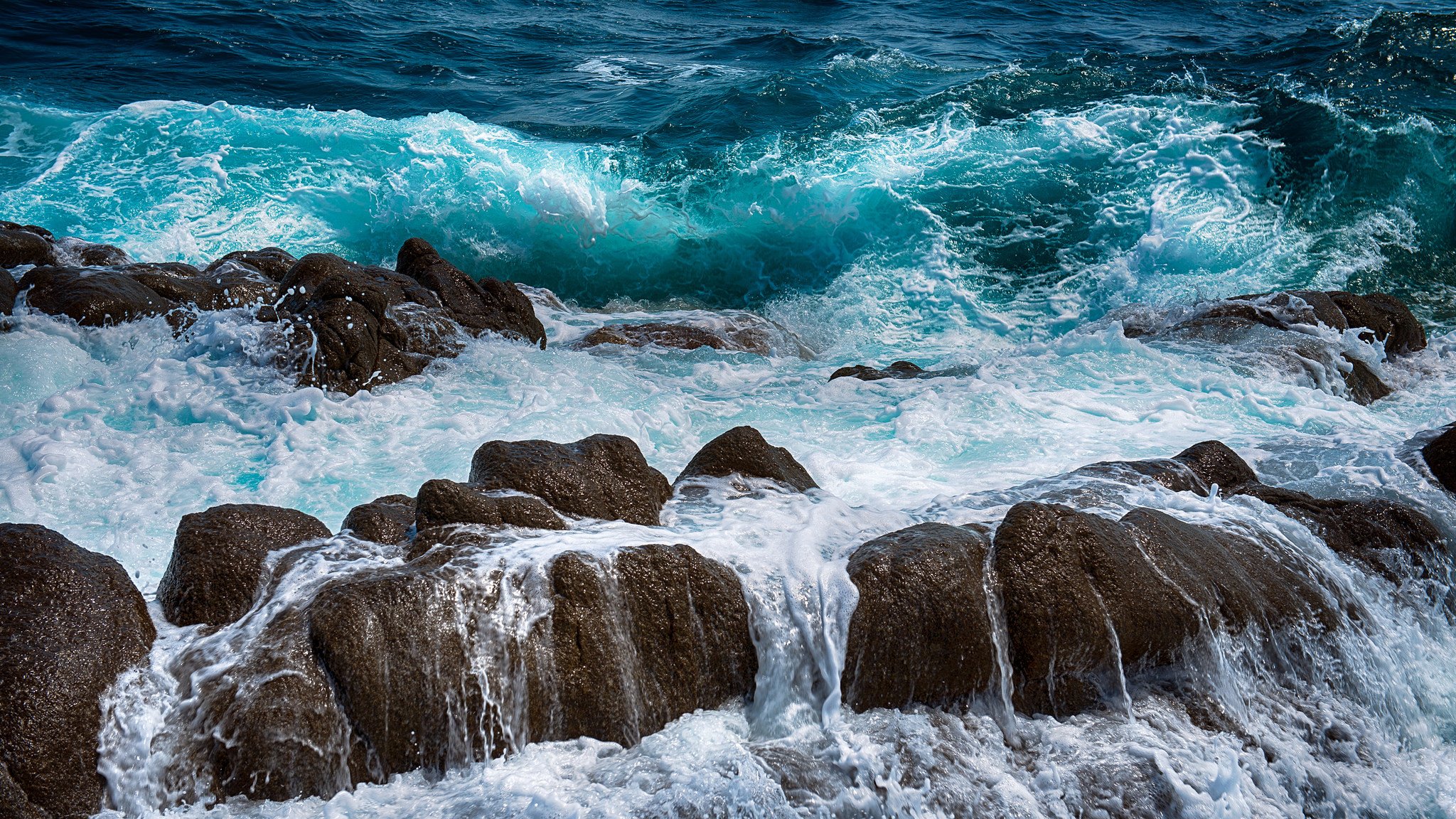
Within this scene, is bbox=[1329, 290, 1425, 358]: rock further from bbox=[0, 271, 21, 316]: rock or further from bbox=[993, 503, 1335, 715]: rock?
bbox=[0, 271, 21, 316]: rock

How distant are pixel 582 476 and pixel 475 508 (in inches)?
24.2

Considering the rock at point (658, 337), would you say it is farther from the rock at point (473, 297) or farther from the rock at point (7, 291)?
the rock at point (7, 291)

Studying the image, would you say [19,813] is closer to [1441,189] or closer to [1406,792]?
[1406,792]

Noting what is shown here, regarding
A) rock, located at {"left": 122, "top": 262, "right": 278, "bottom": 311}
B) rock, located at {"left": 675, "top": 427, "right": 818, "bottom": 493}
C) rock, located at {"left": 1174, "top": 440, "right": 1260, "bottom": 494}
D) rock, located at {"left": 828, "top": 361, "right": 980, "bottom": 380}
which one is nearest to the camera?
rock, located at {"left": 675, "top": 427, "right": 818, "bottom": 493}

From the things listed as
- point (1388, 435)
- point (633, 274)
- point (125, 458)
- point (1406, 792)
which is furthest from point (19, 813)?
point (633, 274)

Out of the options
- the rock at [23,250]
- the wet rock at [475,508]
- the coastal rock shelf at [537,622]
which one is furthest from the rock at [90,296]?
the wet rock at [475,508]

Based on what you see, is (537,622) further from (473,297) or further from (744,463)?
(473,297)

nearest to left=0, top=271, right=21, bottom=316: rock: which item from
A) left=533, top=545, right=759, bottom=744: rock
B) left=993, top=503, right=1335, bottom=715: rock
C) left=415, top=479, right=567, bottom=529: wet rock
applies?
left=415, top=479, right=567, bottom=529: wet rock

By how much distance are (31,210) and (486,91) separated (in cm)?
711

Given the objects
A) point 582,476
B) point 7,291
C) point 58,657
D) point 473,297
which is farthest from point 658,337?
point 58,657

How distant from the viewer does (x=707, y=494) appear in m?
5.43

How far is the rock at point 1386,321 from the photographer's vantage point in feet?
29.4

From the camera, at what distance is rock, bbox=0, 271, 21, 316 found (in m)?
7.88

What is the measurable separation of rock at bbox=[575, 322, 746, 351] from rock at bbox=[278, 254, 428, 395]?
5.99 ft
